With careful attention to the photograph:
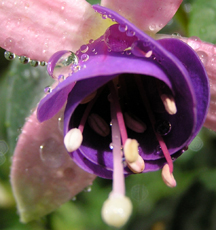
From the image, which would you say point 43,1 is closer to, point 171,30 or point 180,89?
point 180,89

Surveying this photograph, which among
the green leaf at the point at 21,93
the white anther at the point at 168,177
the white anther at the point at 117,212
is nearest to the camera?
the white anther at the point at 117,212

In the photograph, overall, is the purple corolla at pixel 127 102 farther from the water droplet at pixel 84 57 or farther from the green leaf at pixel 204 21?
the green leaf at pixel 204 21

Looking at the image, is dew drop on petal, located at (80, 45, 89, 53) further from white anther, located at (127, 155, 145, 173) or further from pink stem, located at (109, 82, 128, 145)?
white anther, located at (127, 155, 145, 173)

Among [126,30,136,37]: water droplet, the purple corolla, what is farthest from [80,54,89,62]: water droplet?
[126,30,136,37]: water droplet

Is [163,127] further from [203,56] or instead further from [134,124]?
[203,56]

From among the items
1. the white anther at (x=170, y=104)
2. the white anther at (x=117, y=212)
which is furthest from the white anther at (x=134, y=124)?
the white anther at (x=117, y=212)

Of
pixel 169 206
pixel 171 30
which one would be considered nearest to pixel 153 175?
pixel 169 206

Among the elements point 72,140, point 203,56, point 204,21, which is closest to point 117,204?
point 72,140
